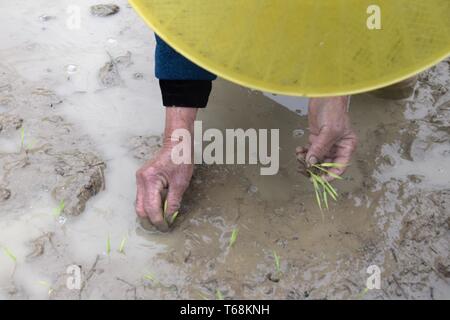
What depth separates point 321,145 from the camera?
202 centimetres

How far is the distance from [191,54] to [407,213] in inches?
41.2

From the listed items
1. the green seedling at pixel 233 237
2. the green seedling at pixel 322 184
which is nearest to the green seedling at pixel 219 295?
the green seedling at pixel 233 237

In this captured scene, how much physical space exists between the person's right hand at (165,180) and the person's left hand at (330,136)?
42cm

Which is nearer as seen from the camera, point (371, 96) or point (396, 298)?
point (396, 298)

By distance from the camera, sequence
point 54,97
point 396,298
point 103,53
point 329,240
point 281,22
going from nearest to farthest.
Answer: point 281,22, point 396,298, point 329,240, point 54,97, point 103,53

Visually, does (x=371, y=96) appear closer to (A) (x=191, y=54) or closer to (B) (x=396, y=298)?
(B) (x=396, y=298)

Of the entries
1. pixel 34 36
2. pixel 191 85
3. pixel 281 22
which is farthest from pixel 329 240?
pixel 34 36

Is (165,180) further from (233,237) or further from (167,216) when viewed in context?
(233,237)

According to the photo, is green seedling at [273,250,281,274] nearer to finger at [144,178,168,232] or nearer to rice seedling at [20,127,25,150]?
finger at [144,178,168,232]

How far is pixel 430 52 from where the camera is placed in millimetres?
1470

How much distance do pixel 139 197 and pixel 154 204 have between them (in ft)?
0.24

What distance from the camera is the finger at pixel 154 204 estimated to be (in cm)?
195

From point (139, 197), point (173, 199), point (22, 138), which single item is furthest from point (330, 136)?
point (22, 138)

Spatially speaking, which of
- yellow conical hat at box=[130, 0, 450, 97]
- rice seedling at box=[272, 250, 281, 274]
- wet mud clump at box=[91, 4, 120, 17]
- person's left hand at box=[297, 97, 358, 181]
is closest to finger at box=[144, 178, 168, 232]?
rice seedling at box=[272, 250, 281, 274]
